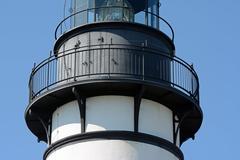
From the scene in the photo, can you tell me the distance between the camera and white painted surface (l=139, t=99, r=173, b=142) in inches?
927

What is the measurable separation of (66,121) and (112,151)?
168cm

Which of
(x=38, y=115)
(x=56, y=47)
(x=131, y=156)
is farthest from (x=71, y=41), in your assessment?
(x=131, y=156)

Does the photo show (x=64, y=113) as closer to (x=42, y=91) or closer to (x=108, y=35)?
(x=42, y=91)

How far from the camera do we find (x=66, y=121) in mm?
23844

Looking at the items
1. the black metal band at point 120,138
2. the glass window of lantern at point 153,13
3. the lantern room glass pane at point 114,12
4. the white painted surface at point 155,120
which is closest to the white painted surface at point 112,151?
the black metal band at point 120,138

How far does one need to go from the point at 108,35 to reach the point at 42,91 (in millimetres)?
2326

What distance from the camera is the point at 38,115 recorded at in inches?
963

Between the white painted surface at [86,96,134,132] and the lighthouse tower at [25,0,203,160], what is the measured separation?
1.0 inches

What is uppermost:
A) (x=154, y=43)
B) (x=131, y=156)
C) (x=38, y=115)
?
(x=154, y=43)

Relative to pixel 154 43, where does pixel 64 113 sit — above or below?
below

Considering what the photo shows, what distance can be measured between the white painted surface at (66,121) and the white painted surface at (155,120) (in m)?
1.70

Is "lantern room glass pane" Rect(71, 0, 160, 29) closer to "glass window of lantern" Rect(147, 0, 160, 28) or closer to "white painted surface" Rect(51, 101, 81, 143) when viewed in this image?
"glass window of lantern" Rect(147, 0, 160, 28)

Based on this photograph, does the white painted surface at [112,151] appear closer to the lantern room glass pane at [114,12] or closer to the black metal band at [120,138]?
the black metal band at [120,138]

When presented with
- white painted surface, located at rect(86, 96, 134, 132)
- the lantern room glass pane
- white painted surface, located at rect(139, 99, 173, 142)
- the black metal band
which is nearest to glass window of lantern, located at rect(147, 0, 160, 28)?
the lantern room glass pane
